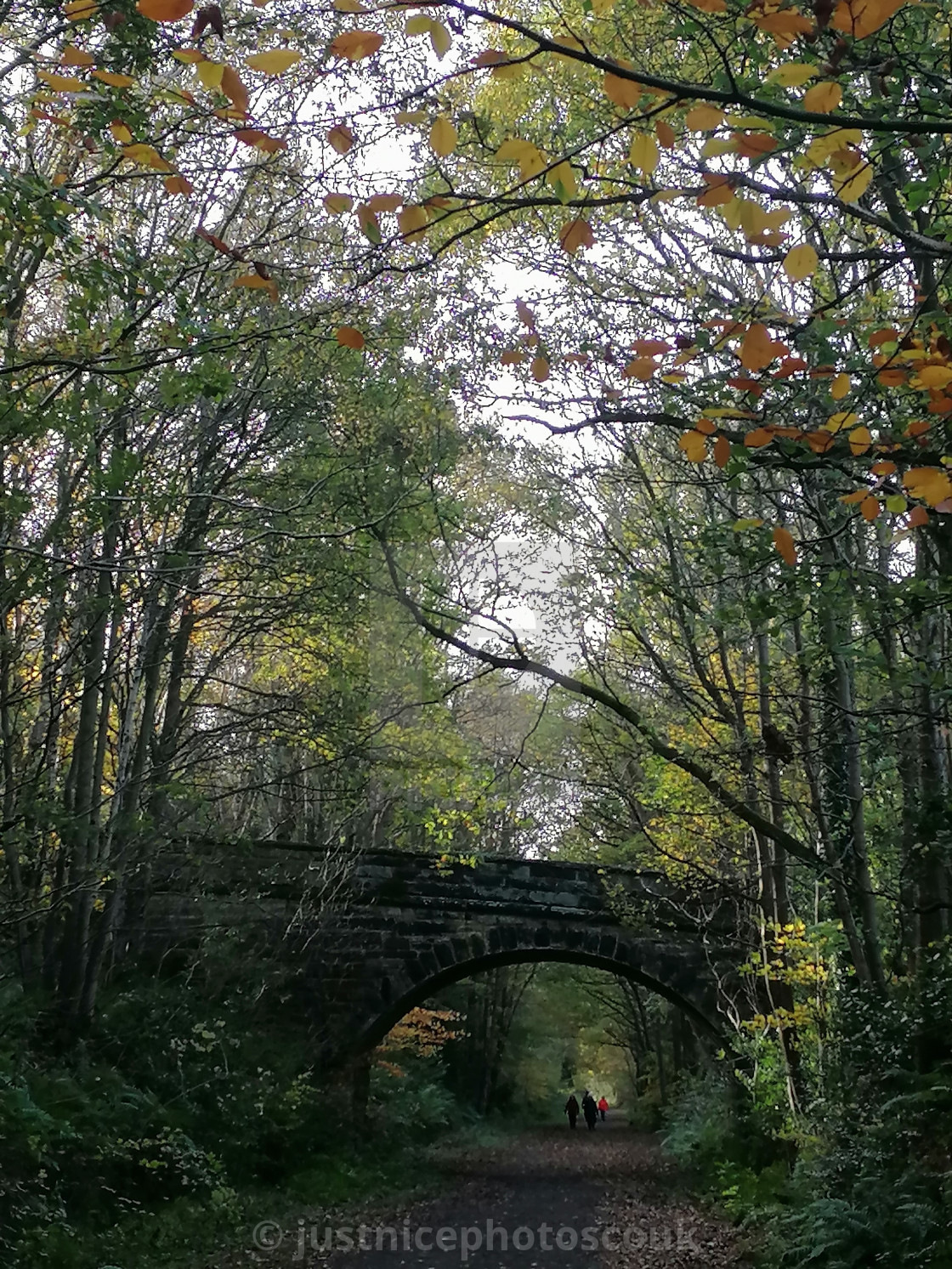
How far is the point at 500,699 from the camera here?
2416cm

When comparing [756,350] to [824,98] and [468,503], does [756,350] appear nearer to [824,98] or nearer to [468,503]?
[824,98]

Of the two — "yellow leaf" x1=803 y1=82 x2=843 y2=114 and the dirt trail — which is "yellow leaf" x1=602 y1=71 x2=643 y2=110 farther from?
the dirt trail

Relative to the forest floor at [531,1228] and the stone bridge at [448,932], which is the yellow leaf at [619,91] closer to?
the forest floor at [531,1228]

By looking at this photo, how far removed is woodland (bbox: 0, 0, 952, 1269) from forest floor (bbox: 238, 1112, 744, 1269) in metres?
0.76

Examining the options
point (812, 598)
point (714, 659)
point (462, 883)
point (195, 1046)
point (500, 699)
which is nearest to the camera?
point (812, 598)

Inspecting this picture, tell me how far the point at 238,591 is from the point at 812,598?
646 cm

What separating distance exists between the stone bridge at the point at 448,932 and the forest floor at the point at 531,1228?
2.54 metres

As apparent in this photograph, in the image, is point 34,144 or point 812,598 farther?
point 34,144

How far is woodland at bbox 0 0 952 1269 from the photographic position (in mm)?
3729

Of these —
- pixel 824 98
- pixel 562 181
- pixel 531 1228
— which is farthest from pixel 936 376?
pixel 531 1228

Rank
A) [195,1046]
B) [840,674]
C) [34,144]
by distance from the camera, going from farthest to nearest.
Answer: [195,1046], [840,674], [34,144]

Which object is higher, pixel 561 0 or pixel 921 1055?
pixel 561 0

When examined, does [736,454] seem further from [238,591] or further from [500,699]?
[500,699]

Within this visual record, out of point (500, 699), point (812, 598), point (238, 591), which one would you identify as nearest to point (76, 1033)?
point (238, 591)
